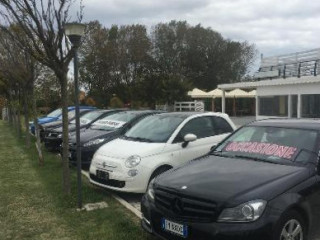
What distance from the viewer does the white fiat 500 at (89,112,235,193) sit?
25.4 ft

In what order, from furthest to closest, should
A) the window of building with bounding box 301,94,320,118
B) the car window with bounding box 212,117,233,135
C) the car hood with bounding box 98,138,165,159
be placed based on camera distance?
the window of building with bounding box 301,94,320,118 < the car window with bounding box 212,117,233,135 < the car hood with bounding box 98,138,165,159

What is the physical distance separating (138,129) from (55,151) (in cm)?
657

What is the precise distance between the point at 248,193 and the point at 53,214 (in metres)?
3.76

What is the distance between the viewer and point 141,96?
1674 inches

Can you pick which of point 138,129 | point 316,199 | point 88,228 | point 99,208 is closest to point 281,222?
point 316,199

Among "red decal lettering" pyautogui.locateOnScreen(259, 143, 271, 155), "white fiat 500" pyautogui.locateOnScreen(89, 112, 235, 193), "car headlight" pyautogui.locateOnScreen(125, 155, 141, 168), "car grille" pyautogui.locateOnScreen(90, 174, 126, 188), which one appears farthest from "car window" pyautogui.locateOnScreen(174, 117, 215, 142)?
"red decal lettering" pyautogui.locateOnScreen(259, 143, 271, 155)

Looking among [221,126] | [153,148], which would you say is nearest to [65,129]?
[153,148]

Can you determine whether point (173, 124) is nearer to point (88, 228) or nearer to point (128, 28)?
point (88, 228)

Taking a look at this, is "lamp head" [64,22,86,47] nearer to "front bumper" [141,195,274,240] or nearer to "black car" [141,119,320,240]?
"black car" [141,119,320,240]

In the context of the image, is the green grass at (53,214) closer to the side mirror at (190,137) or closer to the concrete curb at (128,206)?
the concrete curb at (128,206)

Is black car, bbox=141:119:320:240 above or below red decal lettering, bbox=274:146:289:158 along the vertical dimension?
below

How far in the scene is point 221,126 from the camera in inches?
373

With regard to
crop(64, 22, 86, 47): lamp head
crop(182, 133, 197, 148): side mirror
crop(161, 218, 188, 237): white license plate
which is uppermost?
crop(64, 22, 86, 47): lamp head

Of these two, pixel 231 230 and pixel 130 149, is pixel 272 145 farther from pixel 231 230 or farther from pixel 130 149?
pixel 130 149
